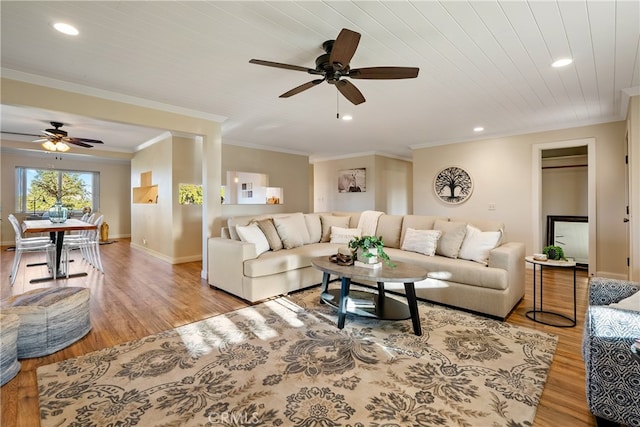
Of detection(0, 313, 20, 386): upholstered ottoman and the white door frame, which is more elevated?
the white door frame

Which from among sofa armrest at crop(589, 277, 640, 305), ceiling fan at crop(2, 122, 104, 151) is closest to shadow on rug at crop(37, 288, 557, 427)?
sofa armrest at crop(589, 277, 640, 305)

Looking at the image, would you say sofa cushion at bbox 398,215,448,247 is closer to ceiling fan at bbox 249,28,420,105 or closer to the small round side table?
the small round side table

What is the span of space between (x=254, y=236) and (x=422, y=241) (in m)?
2.20

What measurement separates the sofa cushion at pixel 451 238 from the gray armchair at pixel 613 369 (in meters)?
1.98

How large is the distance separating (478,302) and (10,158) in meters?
10.5

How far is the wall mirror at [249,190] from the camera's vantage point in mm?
6508

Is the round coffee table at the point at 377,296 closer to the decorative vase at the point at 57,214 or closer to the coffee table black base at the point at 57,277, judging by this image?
the coffee table black base at the point at 57,277

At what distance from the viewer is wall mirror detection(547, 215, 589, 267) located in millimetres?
5277

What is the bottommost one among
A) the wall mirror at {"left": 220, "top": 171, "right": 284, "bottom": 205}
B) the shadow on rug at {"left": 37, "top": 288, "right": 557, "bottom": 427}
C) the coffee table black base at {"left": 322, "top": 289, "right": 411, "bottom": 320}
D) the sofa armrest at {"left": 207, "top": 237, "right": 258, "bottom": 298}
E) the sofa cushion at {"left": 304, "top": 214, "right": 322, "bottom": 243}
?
the shadow on rug at {"left": 37, "top": 288, "right": 557, "bottom": 427}

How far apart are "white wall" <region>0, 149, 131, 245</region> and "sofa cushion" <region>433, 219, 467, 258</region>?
30.9ft

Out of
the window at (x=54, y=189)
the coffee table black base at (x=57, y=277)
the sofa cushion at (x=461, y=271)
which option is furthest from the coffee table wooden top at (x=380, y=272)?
the window at (x=54, y=189)

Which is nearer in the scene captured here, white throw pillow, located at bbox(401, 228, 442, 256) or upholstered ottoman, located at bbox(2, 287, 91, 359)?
upholstered ottoman, located at bbox(2, 287, 91, 359)

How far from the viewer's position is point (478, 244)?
337 centimetres

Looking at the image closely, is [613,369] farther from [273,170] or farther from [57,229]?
[273,170]
